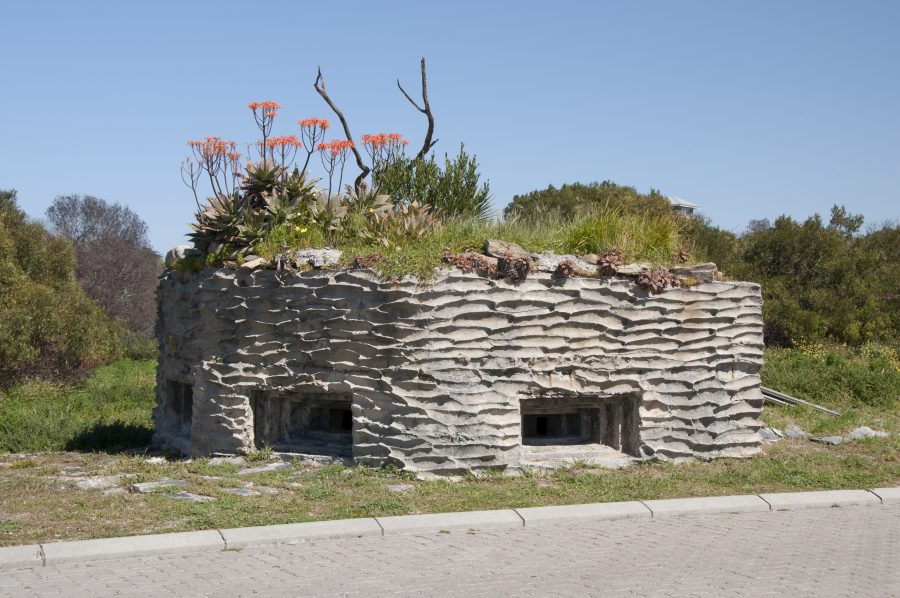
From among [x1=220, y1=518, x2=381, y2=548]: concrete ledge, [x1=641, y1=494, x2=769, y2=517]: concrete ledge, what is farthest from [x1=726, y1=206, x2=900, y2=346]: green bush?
[x1=220, y1=518, x2=381, y2=548]: concrete ledge

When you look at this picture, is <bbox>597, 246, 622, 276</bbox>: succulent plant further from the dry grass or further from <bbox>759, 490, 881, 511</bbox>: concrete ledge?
<bbox>759, 490, 881, 511</bbox>: concrete ledge

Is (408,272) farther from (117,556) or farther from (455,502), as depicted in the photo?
(117,556)

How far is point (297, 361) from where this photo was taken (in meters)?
9.75

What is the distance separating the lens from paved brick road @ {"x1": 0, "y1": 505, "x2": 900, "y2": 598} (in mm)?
5820

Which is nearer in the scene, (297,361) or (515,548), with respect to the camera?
(515,548)

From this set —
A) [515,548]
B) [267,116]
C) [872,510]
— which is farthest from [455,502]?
[267,116]

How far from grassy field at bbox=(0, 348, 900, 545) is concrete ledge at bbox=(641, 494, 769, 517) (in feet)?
1.45

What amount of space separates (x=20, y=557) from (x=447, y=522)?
3152 millimetres

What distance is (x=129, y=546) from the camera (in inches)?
258

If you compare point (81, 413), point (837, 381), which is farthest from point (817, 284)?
point (81, 413)

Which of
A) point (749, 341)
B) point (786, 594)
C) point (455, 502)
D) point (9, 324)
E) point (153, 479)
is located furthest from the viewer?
point (9, 324)

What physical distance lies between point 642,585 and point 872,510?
3.66m

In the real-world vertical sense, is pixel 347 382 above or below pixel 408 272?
below

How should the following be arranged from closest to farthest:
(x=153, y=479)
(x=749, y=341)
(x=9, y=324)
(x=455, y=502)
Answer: (x=455, y=502) < (x=153, y=479) < (x=749, y=341) < (x=9, y=324)
